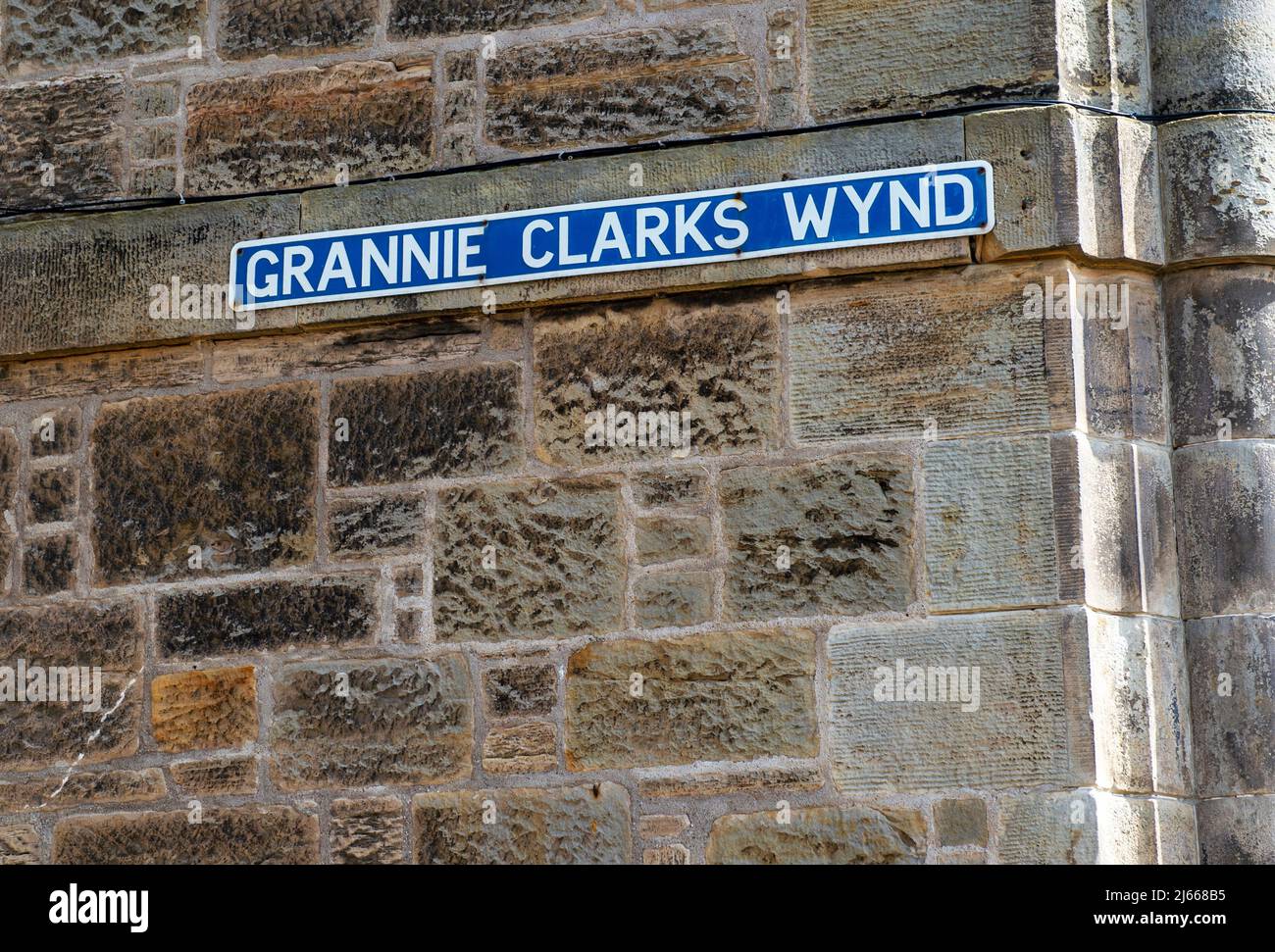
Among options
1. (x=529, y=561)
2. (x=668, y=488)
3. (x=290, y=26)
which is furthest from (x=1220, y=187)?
(x=290, y=26)

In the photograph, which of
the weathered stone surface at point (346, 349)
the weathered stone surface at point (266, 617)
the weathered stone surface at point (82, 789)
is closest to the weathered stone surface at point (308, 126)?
the weathered stone surface at point (346, 349)

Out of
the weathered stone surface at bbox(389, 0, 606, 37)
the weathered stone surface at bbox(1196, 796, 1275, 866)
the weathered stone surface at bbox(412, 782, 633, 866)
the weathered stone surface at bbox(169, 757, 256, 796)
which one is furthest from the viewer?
the weathered stone surface at bbox(389, 0, 606, 37)

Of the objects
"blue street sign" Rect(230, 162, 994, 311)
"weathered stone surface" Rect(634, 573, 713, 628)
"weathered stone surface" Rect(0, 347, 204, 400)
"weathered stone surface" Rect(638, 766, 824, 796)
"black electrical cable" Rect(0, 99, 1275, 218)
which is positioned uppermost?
"black electrical cable" Rect(0, 99, 1275, 218)

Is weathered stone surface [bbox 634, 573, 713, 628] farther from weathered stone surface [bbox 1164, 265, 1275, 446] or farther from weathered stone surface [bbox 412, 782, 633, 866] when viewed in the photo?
weathered stone surface [bbox 1164, 265, 1275, 446]

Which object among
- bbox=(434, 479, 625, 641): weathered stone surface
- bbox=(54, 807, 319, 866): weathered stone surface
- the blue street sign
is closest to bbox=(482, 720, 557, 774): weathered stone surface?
bbox=(434, 479, 625, 641): weathered stone surface

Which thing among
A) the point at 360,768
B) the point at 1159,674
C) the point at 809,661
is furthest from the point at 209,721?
the point at 1159,674

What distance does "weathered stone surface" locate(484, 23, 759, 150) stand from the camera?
179 inches

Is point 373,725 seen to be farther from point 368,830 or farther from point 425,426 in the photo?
point 425,426

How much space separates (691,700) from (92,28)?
2381mm

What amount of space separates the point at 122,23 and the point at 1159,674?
304 centimetres

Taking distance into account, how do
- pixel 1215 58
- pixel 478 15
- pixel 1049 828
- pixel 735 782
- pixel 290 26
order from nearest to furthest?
pixel 1049 828 < pixel 735 782 < pixel 1215 58 < pixel 478 15 < pixel 290 26

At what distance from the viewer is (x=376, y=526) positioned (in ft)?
14.9

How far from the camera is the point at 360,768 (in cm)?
441
